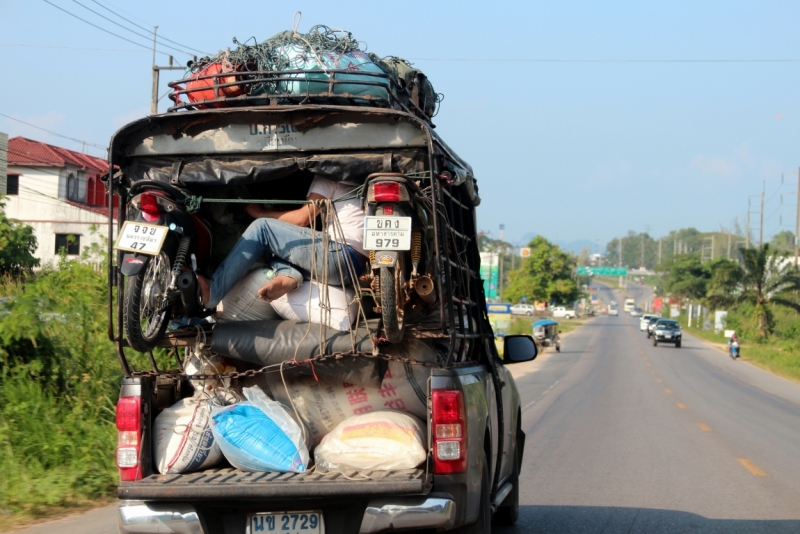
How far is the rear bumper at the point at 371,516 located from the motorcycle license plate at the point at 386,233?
3.92ft

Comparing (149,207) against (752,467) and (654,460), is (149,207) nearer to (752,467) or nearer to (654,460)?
(654,460)

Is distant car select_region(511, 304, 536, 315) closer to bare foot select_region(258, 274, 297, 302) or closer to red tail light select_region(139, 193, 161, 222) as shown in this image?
bare foot select_region(258, 274, 297, 302)

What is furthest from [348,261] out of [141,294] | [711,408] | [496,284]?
[496,284]

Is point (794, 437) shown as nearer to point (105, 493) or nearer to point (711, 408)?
point (711, 408)

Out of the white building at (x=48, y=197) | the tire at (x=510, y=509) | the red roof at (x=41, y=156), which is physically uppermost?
the red roof at (x=41, y=156)

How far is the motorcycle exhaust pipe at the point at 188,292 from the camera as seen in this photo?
502 centimetres

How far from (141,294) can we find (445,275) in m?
1.65

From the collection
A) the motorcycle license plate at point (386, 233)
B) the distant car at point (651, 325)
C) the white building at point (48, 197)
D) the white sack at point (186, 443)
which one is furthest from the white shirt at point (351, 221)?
the distant car at point (651, 325)

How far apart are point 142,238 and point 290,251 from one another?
834mm

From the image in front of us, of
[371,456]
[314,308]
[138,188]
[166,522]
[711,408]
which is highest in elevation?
[138,188]

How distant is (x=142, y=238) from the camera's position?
4613mm

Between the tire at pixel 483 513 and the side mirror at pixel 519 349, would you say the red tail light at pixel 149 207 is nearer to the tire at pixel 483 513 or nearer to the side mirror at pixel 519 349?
the tire at pixel 483 513

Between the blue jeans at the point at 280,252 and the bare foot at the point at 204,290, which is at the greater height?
the blue jeans at the point at 280,252

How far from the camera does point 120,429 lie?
462 cm
